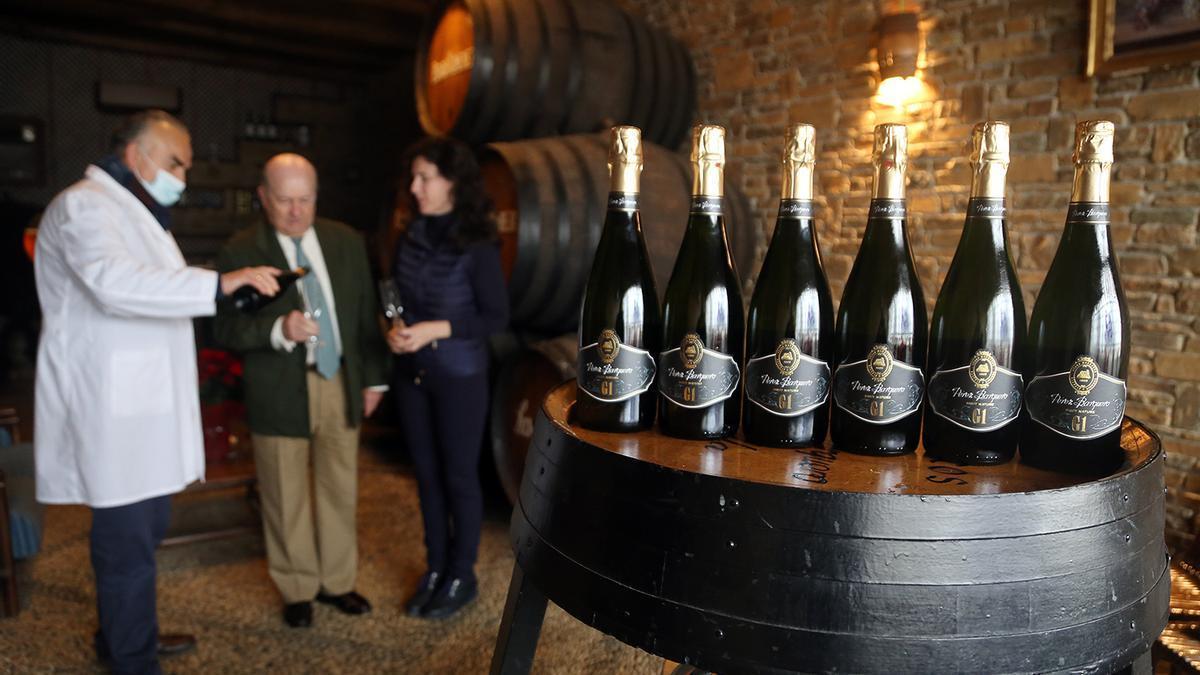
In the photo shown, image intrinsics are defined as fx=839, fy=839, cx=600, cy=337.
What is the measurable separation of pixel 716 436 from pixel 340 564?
6.72 feet

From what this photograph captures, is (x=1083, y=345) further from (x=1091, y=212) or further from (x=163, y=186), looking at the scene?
(x=163, y=186)

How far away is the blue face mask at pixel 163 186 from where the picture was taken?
2148mm

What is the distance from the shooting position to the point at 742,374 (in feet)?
3.35

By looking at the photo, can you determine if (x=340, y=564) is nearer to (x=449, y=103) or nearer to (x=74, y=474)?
(x=74, y=474)

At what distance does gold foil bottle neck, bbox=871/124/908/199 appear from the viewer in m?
0.87

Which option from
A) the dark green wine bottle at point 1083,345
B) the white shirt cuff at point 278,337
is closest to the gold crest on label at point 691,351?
the dark green wine bottle at point 1083,345

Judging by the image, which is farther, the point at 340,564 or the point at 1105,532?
the point at 340,564

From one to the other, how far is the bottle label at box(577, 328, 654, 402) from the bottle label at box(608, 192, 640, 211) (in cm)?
16

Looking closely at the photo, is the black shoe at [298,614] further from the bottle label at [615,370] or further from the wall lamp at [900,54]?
the wall lamp at [900,54]

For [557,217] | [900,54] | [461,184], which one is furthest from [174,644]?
[900,54]

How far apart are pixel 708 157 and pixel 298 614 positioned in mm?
2192

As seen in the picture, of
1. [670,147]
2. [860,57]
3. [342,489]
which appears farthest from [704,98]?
[342,489]

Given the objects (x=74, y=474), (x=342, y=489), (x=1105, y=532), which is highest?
(x=1105, y=532)

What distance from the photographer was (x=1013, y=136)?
2.79 m
